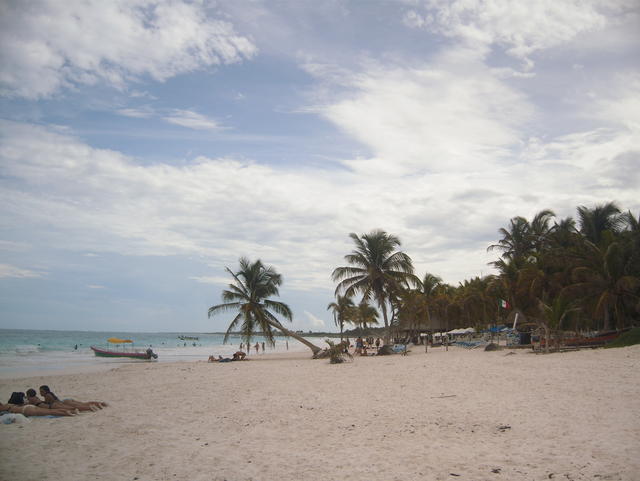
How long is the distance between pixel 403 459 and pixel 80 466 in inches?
172

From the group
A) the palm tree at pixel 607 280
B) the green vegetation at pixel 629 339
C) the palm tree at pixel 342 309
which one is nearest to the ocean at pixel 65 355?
the palm tree at pixel 342 309

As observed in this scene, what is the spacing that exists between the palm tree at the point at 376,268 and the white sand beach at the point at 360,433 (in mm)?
16095

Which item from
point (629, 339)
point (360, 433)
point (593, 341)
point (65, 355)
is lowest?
point (65, 355)

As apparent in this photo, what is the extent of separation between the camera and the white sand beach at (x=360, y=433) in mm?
5586

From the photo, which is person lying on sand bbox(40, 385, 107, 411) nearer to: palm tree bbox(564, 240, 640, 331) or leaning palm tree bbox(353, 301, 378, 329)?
palm tree bbox(564, 240, 640, 331)

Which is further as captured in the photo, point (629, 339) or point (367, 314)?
point (367, 314)

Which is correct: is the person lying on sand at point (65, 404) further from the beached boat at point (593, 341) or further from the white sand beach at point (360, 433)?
the beached boat at point (593, 341)

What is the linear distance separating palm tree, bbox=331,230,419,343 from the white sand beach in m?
16.1

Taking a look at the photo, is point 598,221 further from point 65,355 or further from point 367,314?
point 65,355

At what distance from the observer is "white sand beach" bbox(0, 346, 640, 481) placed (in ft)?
18.3

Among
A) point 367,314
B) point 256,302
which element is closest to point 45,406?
point 256,302

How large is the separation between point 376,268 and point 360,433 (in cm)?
2194

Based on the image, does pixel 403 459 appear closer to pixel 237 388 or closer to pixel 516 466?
pixel 516 466

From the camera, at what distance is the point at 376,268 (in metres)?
29.1
